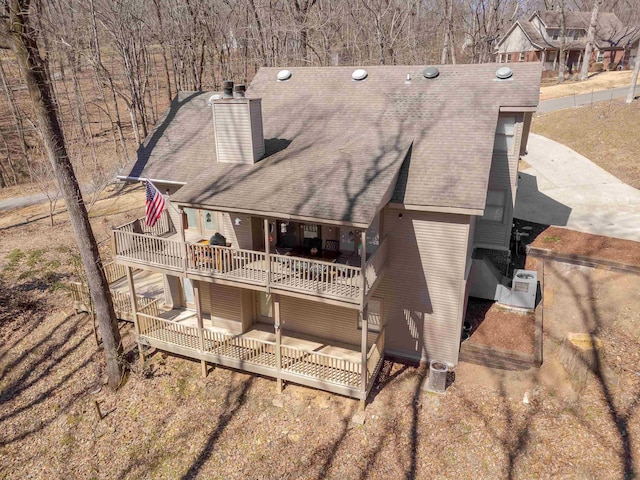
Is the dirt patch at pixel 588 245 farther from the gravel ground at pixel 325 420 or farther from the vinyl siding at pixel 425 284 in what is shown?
the vinyl siding at pixel 425 284

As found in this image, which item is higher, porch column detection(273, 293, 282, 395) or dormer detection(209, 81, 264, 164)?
dormer detection(209, 81, 264, 164)

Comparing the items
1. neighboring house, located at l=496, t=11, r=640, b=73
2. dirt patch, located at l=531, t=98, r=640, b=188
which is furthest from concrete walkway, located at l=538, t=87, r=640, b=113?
neighboring house, located at l=496, t=11, r=640, b=73

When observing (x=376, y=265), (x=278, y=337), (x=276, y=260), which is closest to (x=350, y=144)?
(x=376, y=265)

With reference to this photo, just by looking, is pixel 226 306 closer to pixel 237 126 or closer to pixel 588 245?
pixel 237 126

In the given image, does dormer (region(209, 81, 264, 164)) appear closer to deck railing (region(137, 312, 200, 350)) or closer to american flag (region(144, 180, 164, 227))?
american flag (region(144, 180, 164, 227))

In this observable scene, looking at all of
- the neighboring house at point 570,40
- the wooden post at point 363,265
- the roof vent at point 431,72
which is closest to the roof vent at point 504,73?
the roof vent at point 431,72

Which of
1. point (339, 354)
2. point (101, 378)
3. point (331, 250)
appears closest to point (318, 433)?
point (339, 354)

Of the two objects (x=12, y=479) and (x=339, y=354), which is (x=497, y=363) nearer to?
(x=339, y=354)
